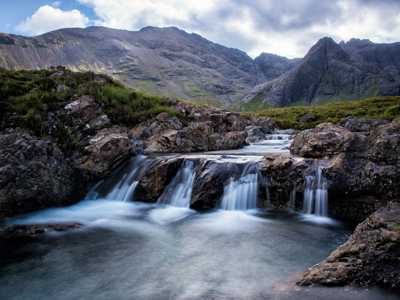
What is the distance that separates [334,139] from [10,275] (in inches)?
709

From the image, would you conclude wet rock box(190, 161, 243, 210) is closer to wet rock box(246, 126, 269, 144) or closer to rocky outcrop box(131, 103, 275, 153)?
rocky outcrop box(131, 103, 275, 153)

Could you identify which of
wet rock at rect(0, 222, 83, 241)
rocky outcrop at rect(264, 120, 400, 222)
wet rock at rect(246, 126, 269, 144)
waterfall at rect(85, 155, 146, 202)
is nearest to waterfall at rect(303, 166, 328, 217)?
rocky outcrop at rect(264, 120, 400, 222)

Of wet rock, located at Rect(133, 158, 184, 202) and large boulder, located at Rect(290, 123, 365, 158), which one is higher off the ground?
large boulder, located at Rect(290, 123, 365, 158)

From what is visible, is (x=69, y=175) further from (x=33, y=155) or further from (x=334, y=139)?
(x=334, y=139)

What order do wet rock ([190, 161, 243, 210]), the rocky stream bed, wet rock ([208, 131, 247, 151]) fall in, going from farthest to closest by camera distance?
wet rock ([208, 131, 247, 151]) < wet rock ([190, 161, 243, 210]) < the rocky stream bed

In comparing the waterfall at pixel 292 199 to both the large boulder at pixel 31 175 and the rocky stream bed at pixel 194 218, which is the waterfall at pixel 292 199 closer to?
the rocky stream bed at pixel 194 218

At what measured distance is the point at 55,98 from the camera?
97.2 feet

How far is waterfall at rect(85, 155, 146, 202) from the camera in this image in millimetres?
23938

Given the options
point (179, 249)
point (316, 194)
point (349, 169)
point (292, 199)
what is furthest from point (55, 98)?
point (349, 169)

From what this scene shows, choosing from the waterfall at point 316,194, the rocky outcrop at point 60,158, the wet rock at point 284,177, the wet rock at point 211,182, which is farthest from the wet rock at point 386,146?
the rocky outcrop at point 60,158

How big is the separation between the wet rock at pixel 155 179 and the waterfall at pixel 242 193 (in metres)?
4.48

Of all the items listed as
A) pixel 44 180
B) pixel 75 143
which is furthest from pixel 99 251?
pixel 75 143

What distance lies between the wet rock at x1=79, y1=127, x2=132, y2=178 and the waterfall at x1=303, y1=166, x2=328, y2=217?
14276mm

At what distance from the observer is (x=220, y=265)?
12984 millimetres
